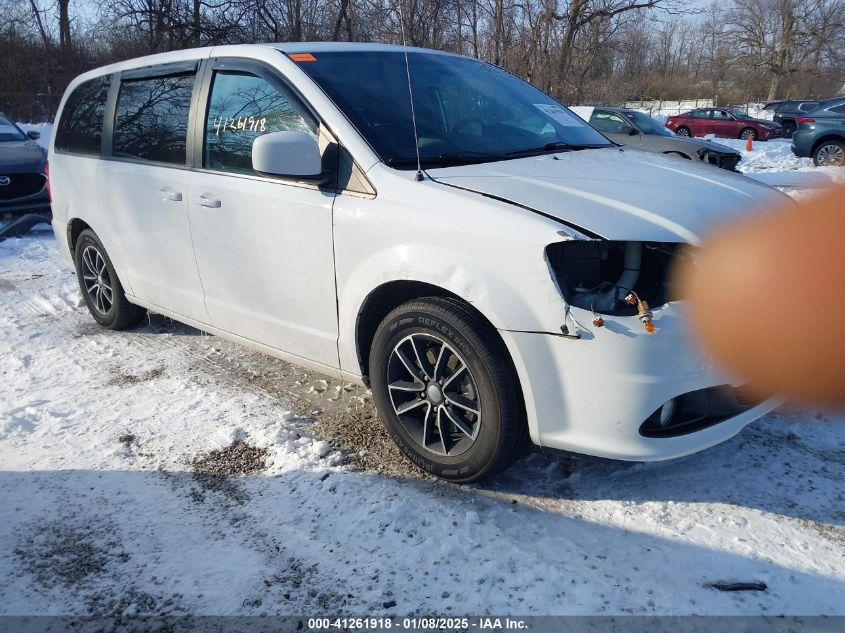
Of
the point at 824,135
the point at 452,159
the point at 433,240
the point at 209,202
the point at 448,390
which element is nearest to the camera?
the point at 433,240

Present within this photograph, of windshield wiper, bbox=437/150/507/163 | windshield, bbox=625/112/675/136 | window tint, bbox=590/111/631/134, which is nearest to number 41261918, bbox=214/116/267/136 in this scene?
windshield wiper, bbox=437/150/507/163

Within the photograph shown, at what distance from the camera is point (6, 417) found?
12.2ft

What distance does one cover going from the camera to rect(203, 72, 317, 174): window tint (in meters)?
3.33

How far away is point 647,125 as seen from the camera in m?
12.7

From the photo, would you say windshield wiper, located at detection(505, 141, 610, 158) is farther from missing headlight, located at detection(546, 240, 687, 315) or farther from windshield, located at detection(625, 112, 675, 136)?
windshield, located at detection(625, 112, 675, 136)

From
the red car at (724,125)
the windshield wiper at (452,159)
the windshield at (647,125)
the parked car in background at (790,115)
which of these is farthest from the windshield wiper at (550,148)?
the parked car in background at (790,115)

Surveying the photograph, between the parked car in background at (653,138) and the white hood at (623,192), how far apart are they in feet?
24.8

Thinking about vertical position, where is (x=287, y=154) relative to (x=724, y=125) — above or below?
below

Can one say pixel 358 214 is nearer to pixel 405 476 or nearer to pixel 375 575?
pixel 405 476

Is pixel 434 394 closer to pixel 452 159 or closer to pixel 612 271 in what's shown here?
pixel 612 271

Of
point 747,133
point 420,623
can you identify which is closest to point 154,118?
point 420,623

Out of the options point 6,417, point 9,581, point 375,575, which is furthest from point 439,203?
point 6,417

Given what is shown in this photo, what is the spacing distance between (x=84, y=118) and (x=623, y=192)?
163 inches

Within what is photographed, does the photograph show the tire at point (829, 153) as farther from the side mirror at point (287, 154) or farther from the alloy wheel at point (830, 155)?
the side mirror at point (287, 154)
